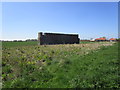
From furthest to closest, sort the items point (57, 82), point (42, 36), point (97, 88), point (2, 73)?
point (42, 36), point (2, 73), point (57, 82), point (97, 88)

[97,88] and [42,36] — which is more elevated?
[42,36]

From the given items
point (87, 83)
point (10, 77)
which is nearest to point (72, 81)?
point (87, 83)

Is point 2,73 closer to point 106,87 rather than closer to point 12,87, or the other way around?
point 12,87

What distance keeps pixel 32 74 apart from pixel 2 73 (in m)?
1.97

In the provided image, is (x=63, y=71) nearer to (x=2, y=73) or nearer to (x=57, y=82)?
(x=57, y=82)

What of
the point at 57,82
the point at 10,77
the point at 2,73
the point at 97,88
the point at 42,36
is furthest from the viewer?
the point at 42,36

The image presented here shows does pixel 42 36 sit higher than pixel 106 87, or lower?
higher

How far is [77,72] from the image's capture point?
7660mm

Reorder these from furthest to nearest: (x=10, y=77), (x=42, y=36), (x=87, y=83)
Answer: (x=42, y=36) → (x=10, y=77) → (x=87, y=83)

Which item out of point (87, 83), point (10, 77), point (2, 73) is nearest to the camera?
point (87, 83)

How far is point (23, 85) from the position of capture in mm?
6492

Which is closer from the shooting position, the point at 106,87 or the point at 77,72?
the point at 106,87

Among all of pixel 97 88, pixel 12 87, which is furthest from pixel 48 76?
pixel 97 88

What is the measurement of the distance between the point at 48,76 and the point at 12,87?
2.13 meters
